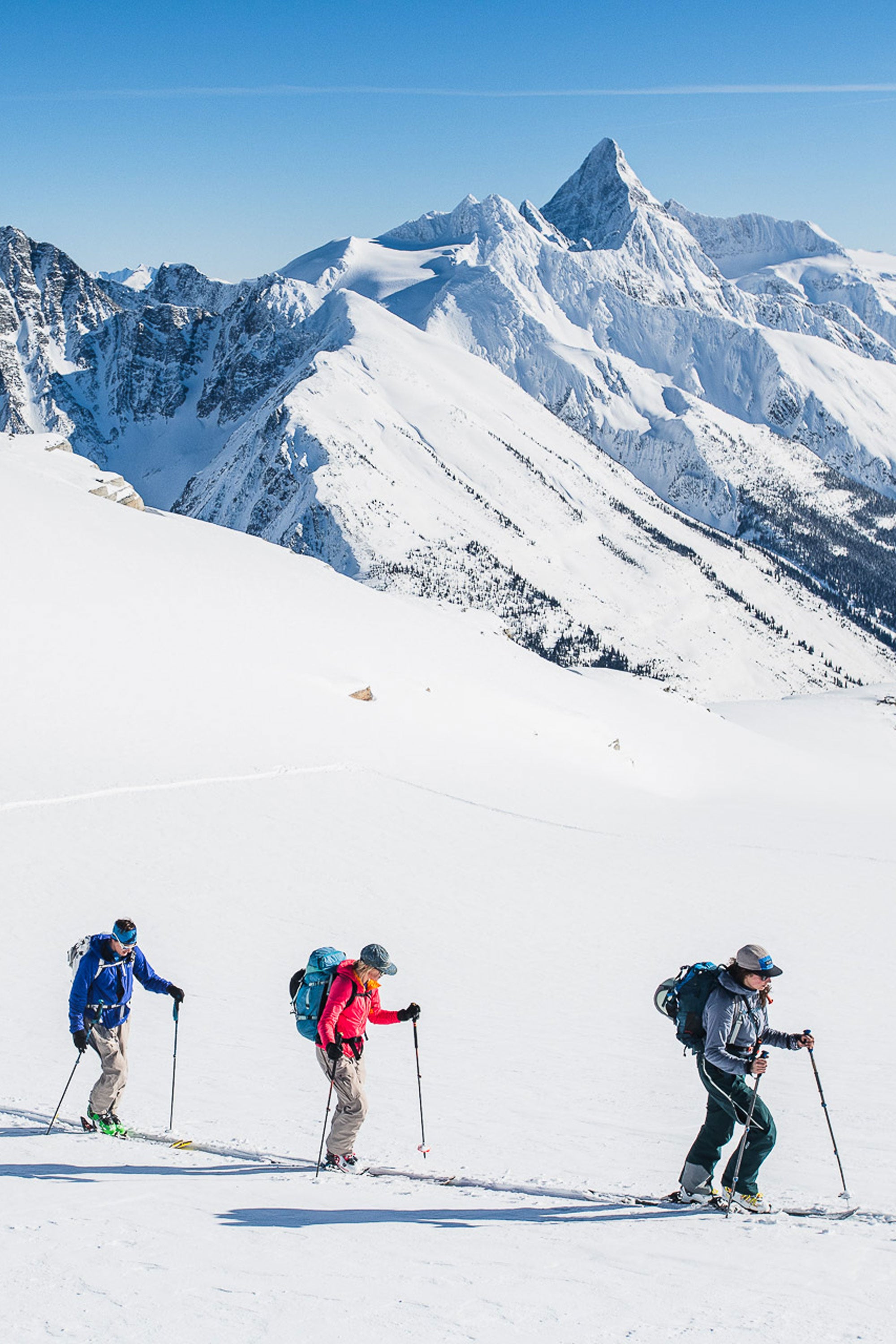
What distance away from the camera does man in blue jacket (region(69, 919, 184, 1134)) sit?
1082 centimetres

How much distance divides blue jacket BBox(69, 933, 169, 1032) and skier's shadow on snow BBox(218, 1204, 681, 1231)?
11.3 ft

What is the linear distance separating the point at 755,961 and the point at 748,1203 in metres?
2.19

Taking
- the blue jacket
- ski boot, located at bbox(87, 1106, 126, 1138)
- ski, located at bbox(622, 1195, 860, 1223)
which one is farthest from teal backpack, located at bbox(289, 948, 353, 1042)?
ski, located at bbox(622, 1195, 860, 1223)

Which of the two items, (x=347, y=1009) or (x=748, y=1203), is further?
(x=347, y=1009)

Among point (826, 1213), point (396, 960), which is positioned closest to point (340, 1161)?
point (826, 1213)

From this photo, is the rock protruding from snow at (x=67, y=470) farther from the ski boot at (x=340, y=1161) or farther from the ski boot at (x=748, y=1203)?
the ski boot at (x=748, y=1203)

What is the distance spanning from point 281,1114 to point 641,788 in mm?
35660

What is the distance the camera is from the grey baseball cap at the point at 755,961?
852cm

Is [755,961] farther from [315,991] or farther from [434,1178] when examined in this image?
[315,991]

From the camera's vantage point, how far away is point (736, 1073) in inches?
342

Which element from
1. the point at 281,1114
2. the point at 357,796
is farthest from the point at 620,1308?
the point at 357,796

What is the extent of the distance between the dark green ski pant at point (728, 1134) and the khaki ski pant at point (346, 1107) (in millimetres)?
3188

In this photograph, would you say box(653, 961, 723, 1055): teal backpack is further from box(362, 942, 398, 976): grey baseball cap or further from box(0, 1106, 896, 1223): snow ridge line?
box(362, 942, 398, 976): grey baseball cap

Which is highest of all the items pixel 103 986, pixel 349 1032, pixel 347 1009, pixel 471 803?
Answer: pixel 471 803
